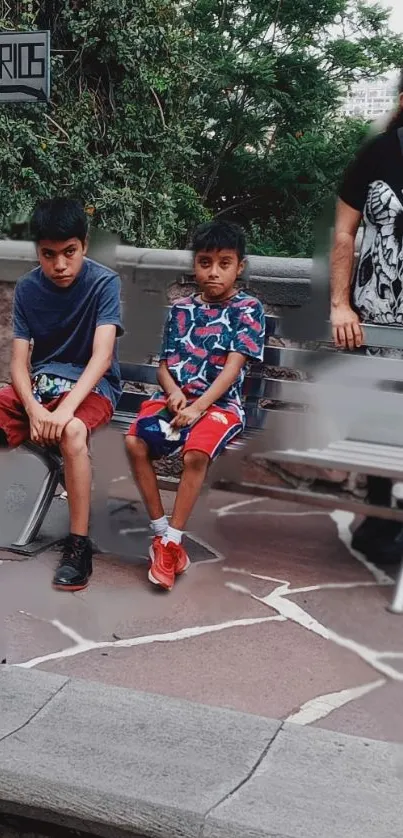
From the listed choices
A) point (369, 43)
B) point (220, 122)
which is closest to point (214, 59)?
point (220, 122)

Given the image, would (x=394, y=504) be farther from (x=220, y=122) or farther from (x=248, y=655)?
(x=220, y=122)

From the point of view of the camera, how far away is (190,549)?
349cm

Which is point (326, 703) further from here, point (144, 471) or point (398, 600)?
point (144, 471)

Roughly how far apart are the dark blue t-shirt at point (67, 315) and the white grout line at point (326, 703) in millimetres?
1361

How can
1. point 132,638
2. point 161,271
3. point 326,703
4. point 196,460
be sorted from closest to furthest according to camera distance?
point 326,703
point 132,638
point 196,460
point 161,271

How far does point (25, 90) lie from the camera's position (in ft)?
9.77

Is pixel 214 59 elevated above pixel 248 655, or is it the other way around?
pixel 214 59

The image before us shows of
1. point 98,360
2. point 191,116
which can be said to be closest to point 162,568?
point 98,360

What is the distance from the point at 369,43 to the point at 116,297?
2257cm

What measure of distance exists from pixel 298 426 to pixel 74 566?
0.93 meters

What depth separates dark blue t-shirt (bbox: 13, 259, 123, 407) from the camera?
3.28m

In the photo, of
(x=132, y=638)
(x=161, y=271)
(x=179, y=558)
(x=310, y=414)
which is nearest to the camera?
(x=132, y=638)

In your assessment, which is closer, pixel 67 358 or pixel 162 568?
pixel 162 568

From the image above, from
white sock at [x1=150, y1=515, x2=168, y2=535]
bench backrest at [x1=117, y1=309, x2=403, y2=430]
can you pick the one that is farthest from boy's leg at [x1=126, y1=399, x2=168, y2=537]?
bench backrest at [x1=117, y1=309, x2=403, y2=430]
